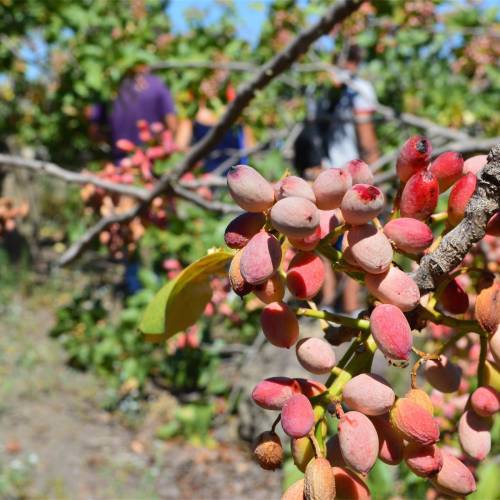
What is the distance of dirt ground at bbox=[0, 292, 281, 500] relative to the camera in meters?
2.79

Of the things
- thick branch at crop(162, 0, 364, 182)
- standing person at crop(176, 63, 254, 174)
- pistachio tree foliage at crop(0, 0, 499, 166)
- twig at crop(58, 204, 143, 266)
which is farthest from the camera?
pistachio tree foliage at crop(0, 0, 499, 166)

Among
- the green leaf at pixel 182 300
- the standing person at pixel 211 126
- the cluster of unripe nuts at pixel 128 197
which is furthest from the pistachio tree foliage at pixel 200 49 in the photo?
the green leaf at pixel 182 300

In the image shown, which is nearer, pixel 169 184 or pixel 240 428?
pixel 169 184

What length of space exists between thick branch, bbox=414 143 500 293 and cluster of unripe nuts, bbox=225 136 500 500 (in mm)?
14

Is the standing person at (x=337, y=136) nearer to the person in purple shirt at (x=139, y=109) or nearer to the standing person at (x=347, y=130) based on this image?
the standing person at (x=347, y=130)

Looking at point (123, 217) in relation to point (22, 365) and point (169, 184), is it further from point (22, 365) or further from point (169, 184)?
point (22, 365)

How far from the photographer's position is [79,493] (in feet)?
8.87

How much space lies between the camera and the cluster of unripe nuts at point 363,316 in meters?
0.43

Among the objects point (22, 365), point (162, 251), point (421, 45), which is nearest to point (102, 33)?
point (162, 251)

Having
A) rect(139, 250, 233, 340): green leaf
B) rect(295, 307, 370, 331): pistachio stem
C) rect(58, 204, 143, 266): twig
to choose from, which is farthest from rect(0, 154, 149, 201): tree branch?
rect(295, 307, 370, 331): pistachio stem

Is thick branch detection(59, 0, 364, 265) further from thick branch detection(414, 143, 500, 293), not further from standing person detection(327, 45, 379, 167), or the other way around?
standing person detection(327, 45, 379, 167)

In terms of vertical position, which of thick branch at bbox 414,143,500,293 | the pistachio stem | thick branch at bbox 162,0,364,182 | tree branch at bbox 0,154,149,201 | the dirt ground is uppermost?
thick branch at bbox 162,0,364,182

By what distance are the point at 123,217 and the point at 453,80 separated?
5.35 m

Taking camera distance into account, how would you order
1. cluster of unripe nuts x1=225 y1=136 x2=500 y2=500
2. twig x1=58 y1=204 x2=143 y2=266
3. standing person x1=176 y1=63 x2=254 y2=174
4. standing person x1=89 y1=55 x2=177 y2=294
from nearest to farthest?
cluster of unripe nuts x1=225 y1=136 x2=500 y2=500, twig x1=58 y1=204 x2=143 y2=266, standing person x1=176 y1=63 x2=254 y2=174, standing person x1=89 y1=55 x2=177 y2=294
